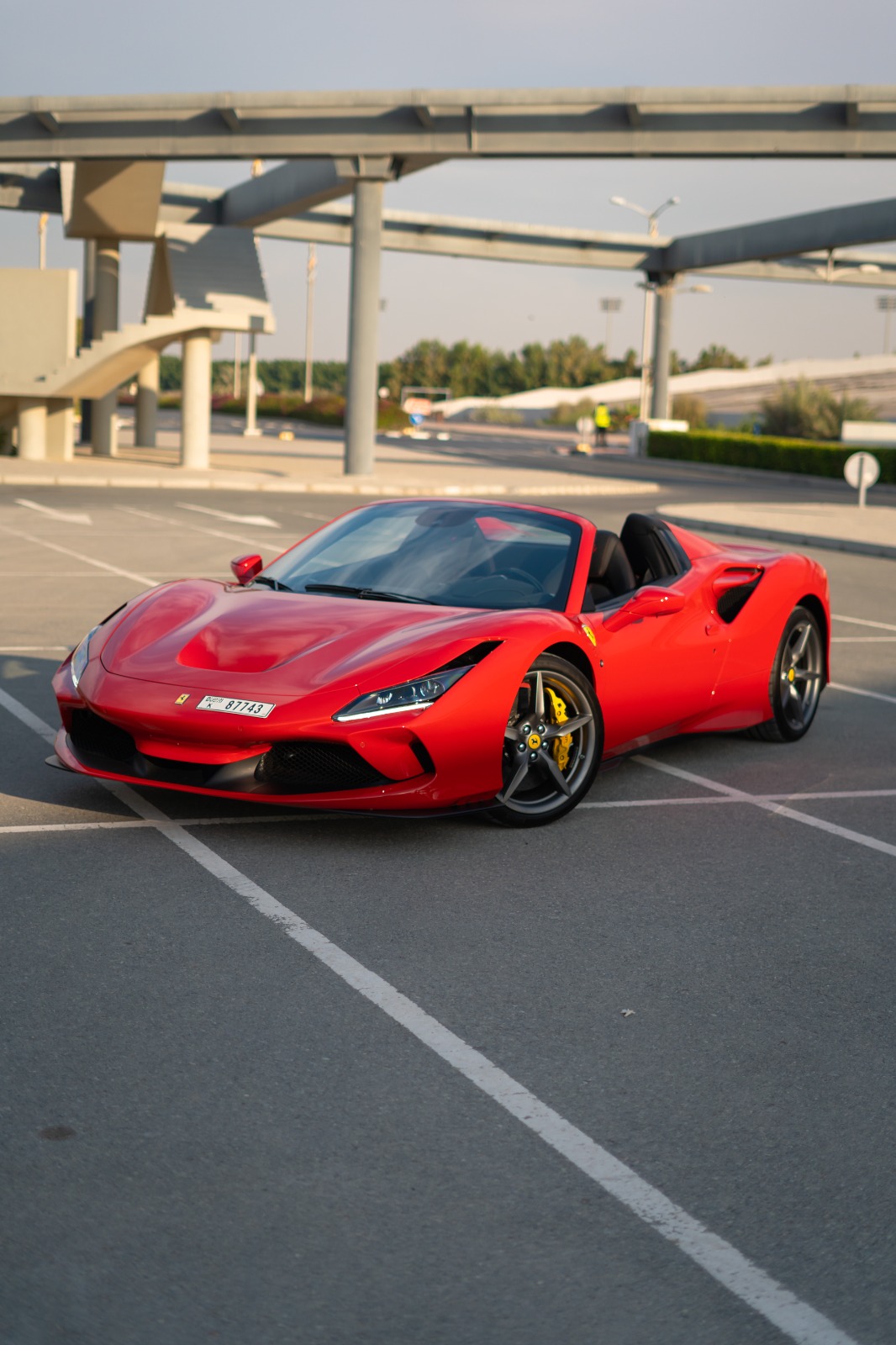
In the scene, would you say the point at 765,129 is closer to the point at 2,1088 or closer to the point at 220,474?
the point at 220,474

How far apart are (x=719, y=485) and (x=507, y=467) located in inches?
258

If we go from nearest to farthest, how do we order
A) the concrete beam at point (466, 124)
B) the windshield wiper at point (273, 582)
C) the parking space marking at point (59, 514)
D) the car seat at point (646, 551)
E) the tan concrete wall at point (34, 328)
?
the windshield wiper at point (273, 582), the car seat at point (646, 551), the parking space marking at point (59, 514), the concrete beam at point (466, 124), the tan concrete wall at point (34, 328)

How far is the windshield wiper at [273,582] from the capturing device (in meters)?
6.85

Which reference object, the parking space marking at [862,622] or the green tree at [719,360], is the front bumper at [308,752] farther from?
the green tree at [719,360]

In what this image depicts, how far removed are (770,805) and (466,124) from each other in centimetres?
2513

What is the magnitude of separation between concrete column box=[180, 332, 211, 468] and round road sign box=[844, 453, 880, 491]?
595 inches

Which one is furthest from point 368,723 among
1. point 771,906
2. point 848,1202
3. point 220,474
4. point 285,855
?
point 220,474

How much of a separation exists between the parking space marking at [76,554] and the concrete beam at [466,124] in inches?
493

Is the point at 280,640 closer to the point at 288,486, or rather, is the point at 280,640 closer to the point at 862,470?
the point at 862,470

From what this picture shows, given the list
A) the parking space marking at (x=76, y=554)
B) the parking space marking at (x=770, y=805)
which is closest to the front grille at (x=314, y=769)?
the parking space marking at (x=770, y=805)

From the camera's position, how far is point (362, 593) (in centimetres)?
661

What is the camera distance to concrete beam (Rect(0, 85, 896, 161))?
27.6m

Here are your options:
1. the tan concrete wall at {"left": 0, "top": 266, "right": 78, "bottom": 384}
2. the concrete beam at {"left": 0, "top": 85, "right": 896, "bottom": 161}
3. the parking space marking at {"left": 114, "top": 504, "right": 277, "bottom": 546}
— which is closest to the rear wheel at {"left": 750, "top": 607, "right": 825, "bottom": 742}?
the parking space marking at {"left": 114, "top": 504, "right": 277, "bottom": 546}

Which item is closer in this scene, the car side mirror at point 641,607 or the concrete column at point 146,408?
the car side mirror at point 641,607
